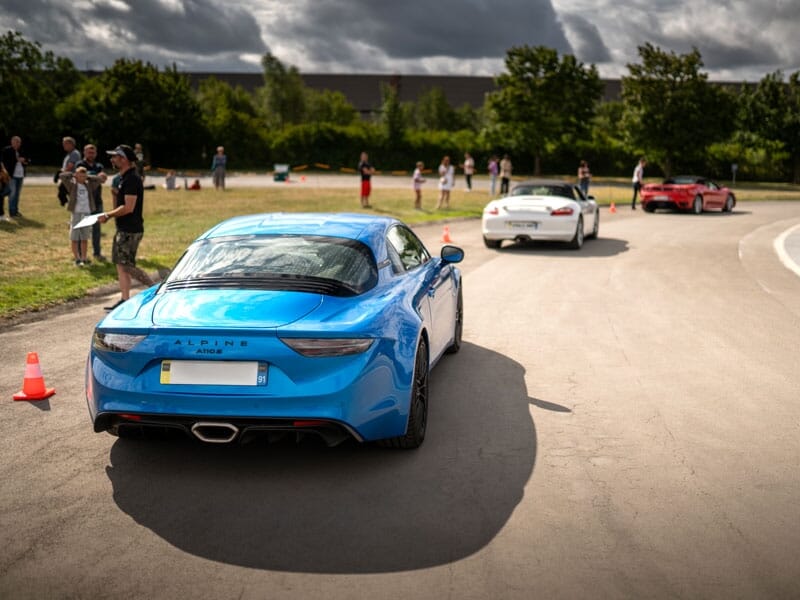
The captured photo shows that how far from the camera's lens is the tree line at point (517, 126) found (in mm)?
58250

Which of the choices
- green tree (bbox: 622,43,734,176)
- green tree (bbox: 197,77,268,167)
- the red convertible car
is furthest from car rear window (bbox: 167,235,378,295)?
green tree (bbox: 197,77,268,167)

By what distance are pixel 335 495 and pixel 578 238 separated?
46.0 feet

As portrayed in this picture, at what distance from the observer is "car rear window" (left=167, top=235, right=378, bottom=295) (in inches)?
214

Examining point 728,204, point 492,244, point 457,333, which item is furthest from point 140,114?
point 457,333

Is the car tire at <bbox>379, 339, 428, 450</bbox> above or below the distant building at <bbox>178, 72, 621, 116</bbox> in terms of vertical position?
below

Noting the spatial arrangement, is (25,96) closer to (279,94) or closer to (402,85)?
(279,94)

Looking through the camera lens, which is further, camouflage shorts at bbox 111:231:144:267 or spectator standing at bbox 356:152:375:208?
spectator standing at bbox 356:152:375:208

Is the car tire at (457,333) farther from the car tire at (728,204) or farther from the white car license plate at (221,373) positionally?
the car tire at (728,204)

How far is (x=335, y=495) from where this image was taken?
186 inches

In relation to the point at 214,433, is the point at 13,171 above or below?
below

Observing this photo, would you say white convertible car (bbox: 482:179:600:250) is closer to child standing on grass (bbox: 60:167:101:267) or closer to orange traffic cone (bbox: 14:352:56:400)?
child standing on grass (bbox: 60:167:101:267)

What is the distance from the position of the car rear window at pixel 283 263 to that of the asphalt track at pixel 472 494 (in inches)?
41.2

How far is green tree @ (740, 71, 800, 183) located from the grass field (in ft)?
63.9

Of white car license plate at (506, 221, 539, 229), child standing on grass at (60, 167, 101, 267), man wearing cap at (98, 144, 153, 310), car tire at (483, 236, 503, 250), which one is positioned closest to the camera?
man wearing cap at (98, 144, 153, 310)
